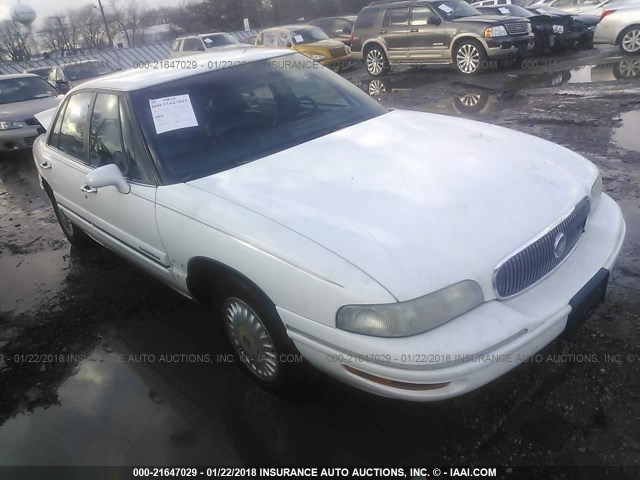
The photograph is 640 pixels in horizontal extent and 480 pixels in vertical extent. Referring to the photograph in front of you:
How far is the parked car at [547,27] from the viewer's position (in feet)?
40.2

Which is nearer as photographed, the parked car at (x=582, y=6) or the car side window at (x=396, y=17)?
the car side window at (x=396, y=17)

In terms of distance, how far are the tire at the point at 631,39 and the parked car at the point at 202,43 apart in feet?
38.2

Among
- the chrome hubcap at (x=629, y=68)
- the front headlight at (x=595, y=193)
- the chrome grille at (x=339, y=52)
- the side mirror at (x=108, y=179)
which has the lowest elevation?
the chrome hubcap at (x=629, y=68)

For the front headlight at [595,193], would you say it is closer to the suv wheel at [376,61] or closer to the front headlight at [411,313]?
the front headlight at [411,313]

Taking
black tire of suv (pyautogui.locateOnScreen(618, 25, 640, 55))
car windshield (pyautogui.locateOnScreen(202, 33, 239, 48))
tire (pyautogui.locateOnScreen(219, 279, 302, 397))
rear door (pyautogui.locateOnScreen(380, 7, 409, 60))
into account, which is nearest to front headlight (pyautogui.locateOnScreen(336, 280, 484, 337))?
tire (pyautogui.locateOnScreen(219, 279, 302, 397))

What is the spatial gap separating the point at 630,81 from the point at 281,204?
29.9 ft

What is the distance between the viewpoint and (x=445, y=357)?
5.99ft

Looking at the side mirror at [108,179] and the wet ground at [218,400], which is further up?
the side mirror at [108,179]

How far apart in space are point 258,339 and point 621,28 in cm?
1178

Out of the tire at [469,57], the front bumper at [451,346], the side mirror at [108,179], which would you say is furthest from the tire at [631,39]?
the side mirror at [108,179]

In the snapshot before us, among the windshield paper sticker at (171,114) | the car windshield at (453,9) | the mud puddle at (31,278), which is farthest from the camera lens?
the car windshield at (453,9)

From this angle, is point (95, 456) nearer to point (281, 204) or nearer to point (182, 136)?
point (281, 204)

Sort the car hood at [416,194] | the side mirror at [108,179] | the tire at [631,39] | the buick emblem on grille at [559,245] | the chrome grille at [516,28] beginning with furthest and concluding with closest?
1. the chrome grille at [516,28]
2. the tire at [631,39]
3. the side mirror at [108,179]
4. the buick emblem on grille at [559,245]
5. the car hood at [416,194]

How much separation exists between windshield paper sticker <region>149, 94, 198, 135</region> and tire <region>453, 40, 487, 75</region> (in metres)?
9.96
